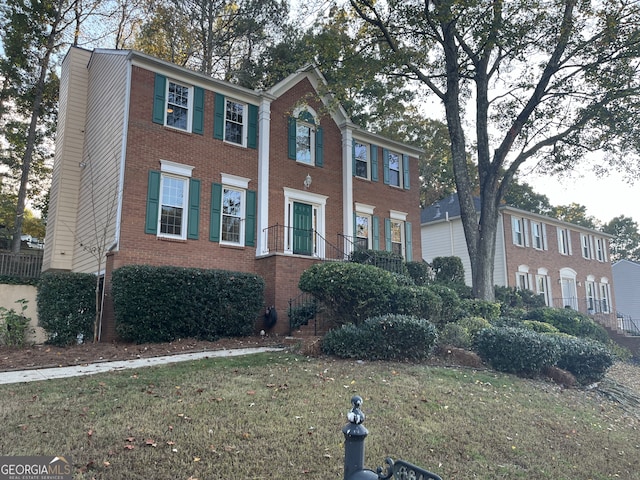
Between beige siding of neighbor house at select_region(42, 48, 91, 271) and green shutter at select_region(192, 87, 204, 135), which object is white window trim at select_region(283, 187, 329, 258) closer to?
green shutter at select_region(192, 87, 204, 135)

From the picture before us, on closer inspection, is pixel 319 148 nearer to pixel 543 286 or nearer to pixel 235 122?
pixel 235 122

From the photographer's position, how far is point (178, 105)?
13.0m

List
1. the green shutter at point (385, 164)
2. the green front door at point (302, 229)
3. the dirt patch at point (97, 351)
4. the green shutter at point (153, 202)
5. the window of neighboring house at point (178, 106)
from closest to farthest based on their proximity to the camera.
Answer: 1. the dirt patch at point (97, 351)
2. the green shutter at point (153, 202)
3. the window of neighboring house at point (178, 106)
4. the green front door at point (302, 229)
5. the green shutter at point (385, 164)

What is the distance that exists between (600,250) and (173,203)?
1140 inches

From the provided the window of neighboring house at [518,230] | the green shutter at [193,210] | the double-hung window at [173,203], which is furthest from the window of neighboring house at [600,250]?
the double-hung window at [173,203]

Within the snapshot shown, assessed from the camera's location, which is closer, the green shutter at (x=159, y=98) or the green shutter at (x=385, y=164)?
the green shutter at (x=159, y=98)

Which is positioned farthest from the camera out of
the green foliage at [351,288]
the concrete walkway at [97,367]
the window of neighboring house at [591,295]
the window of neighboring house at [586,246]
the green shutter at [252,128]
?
the window of neighboring house at [586,246]

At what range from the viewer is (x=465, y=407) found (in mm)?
5883

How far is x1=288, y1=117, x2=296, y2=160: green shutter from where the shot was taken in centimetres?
1503

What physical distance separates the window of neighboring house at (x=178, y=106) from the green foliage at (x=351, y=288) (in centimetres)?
616

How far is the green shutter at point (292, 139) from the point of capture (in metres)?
15.0

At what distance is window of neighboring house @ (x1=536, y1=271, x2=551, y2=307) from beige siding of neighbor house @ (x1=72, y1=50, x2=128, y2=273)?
21.5 metres

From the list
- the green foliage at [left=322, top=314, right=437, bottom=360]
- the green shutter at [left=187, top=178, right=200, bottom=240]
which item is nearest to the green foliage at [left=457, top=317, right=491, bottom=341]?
the green foliage at [left=322, top=314, right=437, bottom=360]

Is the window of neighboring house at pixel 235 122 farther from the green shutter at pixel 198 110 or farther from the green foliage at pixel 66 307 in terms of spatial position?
the green foliage at pixel 66 307
